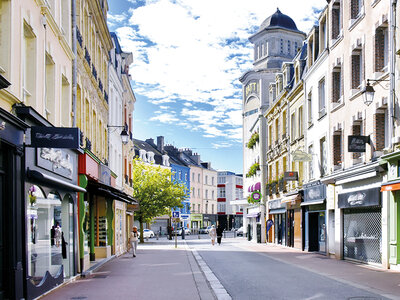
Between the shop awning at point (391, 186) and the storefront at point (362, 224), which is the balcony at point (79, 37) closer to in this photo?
the shop awning at point (391, 186)

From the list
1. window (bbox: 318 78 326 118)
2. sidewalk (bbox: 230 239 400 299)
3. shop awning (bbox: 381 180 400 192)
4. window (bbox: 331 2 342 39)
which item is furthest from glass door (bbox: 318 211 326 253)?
shop awning (bbox: 381 180 400 192)

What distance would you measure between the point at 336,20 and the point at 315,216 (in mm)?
9918

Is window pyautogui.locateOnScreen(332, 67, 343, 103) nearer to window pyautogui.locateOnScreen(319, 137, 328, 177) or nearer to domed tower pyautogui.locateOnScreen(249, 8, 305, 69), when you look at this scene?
window pyautogui.locateOnScreen(319, 137, 328, 177)

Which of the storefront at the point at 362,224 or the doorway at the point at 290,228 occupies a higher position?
the storefront at the point at 362,224

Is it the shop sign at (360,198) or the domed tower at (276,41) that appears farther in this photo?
the domed tower at (276,41)

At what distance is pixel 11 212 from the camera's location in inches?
378

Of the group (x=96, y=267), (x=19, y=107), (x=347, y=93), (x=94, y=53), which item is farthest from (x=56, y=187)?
(x=347, y=93)

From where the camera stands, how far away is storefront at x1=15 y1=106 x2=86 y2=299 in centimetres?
1048

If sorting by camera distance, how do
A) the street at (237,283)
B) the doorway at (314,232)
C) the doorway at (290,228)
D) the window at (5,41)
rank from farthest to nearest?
1. the doorway at (290,228)
2. the doorway at (314,232)
3. the street at (237,283)
4. the window at (5,41)

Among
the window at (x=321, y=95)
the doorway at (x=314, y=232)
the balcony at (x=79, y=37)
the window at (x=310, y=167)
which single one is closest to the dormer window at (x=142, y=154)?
the window at (x=310, y=167)

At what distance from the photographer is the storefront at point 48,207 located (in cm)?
1048

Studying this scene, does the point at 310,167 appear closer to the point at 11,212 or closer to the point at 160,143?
the point at 11,212

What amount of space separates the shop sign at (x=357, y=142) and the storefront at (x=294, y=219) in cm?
1079

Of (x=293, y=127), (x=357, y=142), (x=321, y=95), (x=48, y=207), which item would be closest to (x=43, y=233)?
(x=48, y=207)
